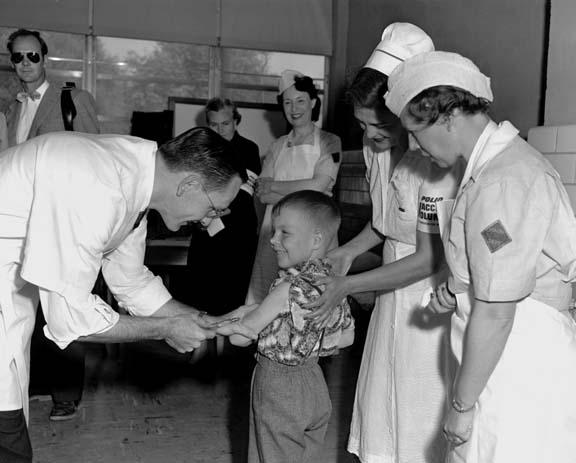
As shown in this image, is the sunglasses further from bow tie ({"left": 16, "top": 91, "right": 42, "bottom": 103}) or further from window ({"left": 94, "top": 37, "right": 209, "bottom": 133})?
window ({"left": 94, "top": 37, "right": 209, "bottom": 133})

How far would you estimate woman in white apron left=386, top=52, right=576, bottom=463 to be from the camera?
143 cm

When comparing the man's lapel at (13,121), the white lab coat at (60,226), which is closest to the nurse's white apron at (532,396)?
the white lab coat at (60,226)

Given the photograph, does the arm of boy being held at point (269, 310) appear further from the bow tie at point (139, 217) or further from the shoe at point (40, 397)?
the shoe at point (40, 397)

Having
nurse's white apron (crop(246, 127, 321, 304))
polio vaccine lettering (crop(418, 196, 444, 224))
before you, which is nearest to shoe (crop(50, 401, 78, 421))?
nurse's white apron (crop(246, 127, 321, 304))

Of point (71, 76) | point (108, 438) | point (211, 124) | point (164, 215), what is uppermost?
point (71, 76)

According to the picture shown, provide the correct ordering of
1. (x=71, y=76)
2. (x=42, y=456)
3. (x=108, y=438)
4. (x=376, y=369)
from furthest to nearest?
(x=71, y=76)
(x=108, y=438)
(x=42, y=456)
(x=376, y=369)

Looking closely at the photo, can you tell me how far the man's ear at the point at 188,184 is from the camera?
5.81 ft

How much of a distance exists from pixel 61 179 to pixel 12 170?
6.3 inches

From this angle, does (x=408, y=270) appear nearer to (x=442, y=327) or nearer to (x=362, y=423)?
(x=442, y=327)

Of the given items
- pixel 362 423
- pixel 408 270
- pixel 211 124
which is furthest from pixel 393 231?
pixel 211 124

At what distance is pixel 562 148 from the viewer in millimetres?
3066

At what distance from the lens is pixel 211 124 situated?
4.33m

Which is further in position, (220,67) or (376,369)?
(220,67)

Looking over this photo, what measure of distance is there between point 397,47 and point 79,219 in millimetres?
972
